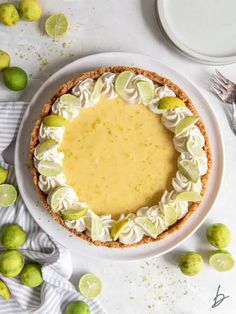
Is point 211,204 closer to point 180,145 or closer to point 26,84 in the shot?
point 180,145

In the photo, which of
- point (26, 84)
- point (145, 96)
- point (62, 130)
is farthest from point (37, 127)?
point (145, 96)

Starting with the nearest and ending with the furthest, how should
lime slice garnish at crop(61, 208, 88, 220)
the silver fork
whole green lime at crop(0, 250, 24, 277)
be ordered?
lime slice garnish at crop(61, 208, 88, 220) < whole green lime at crop(0, 250, 24, 277) < the silver fork

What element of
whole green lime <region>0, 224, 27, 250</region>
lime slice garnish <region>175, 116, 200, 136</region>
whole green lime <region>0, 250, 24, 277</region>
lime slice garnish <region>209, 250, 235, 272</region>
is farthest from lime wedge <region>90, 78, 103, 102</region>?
lime slice garnish <region>209, 250, 235, 272</region>

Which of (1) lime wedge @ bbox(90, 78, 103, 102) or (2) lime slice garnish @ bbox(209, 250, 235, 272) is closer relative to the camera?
(1) lime wedge @ bbox(90, 78, 103, 102)

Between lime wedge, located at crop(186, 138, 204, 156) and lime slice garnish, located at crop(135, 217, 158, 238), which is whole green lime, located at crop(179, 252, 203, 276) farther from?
lime wedge, located at crop(186, 138, 204, 156)

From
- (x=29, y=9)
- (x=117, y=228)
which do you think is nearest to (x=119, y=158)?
(x=117, y=228)

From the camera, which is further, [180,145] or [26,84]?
[26,84]
